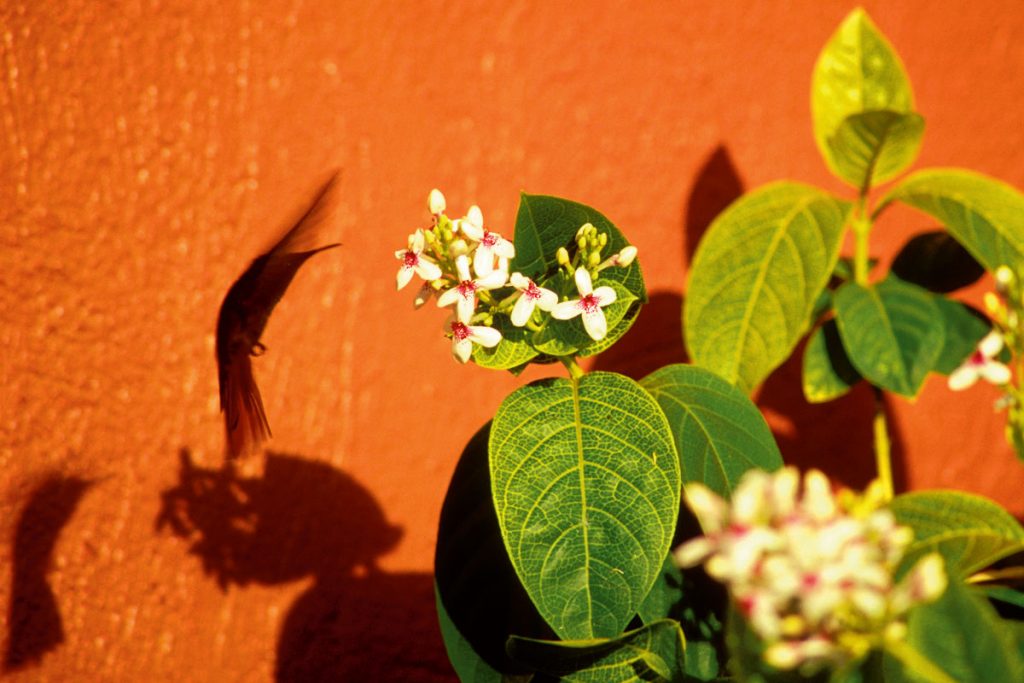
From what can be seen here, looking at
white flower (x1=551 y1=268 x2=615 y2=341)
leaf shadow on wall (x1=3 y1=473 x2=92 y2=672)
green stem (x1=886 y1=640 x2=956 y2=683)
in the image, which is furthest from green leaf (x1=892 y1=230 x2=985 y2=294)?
leaf shadow on wall (x1=3 y1=473 x2=92 y2=672)

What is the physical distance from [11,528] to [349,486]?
25 cm

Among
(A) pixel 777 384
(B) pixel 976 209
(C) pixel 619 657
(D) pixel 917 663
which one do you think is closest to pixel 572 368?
(C) pixel 619 657

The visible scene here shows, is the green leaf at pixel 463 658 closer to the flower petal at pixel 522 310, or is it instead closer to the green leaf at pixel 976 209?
the flower petal at pixel 522 310

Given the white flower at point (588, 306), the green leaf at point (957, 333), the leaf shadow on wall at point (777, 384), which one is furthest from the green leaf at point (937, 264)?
the white flower at point (588, 306)

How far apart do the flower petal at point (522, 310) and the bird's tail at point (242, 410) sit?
0.60 ft

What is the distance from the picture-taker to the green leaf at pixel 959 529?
0.44 meters

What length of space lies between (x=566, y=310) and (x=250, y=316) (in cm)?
19

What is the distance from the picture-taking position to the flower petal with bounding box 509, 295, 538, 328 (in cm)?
47

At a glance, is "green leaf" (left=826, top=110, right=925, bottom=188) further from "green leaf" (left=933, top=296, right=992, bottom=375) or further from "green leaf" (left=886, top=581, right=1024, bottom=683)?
"green leaf" (left=886, top=581, right=1024, bottom=683)

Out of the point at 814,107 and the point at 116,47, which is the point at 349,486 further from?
the point at 814,107

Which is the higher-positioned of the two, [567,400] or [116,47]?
[116,47]

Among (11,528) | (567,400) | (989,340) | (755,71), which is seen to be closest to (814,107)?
(755,71)

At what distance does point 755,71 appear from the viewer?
3.04 ft

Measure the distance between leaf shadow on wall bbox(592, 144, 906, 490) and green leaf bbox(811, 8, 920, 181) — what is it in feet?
0.51
